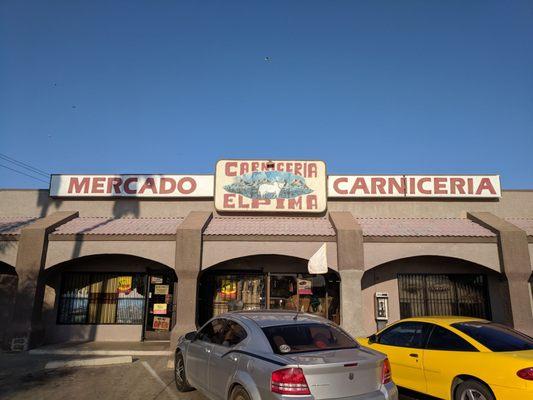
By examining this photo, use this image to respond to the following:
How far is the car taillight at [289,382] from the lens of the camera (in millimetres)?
4434

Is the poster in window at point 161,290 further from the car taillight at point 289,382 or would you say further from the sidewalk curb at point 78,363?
the car taillight at point 289,382

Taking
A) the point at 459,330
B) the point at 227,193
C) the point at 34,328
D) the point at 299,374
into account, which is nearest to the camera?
the point at 299,374

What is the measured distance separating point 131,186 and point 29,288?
5.08 metres

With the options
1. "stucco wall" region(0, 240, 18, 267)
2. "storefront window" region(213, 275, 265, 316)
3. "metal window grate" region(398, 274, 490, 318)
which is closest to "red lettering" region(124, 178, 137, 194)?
"stucco wall" region(0, 240, 18, 267)

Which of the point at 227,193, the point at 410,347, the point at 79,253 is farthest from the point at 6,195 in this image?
the point at 410,347

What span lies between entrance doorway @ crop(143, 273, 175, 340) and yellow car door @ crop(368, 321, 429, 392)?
8969mm

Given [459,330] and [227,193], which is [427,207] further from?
[459,330]

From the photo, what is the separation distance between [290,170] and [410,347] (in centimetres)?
987

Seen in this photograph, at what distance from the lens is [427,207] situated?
629 inches

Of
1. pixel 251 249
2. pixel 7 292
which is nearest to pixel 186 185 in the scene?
pixel 251 249

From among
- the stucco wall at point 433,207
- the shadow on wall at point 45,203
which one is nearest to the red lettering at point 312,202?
the stucco wall at point 433,207

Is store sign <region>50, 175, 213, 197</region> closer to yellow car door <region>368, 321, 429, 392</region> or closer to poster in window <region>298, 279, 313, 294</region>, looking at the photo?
poster in window <region>298, 279, 313, 294</region>

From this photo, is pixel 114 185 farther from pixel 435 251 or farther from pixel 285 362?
pixel 285 362

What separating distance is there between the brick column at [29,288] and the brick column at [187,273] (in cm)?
428
